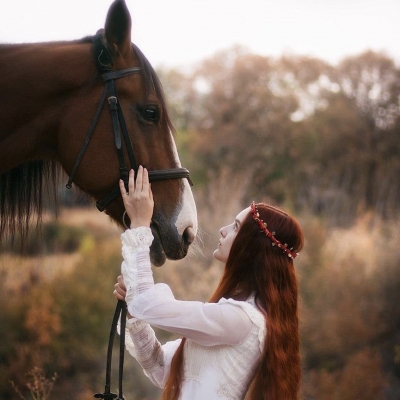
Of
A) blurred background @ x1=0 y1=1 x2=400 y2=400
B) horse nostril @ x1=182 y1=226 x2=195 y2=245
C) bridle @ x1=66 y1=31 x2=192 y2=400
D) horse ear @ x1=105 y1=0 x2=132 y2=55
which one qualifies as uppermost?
horse ear @ x1=105 y1=0 x2=132 y2=55

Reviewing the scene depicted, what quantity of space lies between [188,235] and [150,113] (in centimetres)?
55

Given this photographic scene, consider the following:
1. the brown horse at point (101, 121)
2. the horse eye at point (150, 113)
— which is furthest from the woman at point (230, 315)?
the horse eye at point (150, 113)

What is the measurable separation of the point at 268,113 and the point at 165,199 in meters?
18.0

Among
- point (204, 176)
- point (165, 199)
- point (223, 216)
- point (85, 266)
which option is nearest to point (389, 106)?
point (204, 176)

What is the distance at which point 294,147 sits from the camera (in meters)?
20.0

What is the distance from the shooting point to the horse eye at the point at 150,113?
2.34 meters

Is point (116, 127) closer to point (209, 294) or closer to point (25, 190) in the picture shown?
point (25, 190)

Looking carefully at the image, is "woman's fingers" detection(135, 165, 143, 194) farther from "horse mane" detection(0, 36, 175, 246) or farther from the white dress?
"horse mane" detection(0, 36, 175, 246)

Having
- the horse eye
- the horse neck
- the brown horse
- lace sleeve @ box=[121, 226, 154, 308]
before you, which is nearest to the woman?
lace sleeve @ box=[121, 226, 154, 308]

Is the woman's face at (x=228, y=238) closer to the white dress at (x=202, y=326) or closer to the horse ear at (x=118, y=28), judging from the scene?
the white dress at (x=202, y=326)

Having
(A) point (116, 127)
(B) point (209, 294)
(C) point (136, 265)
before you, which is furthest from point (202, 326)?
(B) point (209, 294)

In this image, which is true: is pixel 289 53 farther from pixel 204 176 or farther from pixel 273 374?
pixel 273 374

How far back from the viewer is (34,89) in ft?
7.65

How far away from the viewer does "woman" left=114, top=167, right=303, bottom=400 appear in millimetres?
2064
